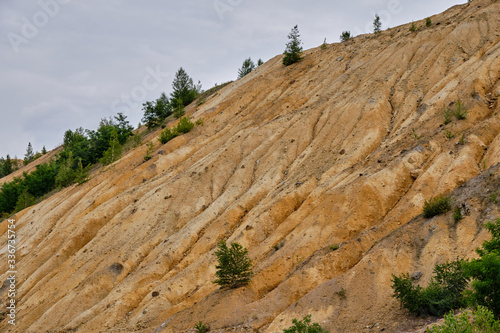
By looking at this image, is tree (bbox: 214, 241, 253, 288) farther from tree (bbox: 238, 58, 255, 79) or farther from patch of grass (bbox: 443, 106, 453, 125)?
tree (bbox: 238, 58, 255, 79)

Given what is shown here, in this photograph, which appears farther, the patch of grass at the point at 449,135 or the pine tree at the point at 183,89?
the pine tree at the point at 183,89

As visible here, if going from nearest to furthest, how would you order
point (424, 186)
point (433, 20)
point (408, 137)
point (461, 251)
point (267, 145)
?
point (461, 251), point (424, 186), point (408, 137), point (267, 145), point (433, 20)

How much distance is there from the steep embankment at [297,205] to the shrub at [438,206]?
0.34 metres

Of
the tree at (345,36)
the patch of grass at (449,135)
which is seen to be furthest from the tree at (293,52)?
the patch of grass at (449,135)

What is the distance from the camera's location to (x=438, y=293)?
11.0 meters

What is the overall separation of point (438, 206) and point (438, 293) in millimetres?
4085

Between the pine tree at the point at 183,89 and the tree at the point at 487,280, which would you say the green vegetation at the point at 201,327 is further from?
the pine tree at the point at 183,89

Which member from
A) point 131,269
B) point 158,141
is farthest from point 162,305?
Result: point 158,141

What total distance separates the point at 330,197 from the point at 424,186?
392 centimetres

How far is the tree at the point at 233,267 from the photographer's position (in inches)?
631

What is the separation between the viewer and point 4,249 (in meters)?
30.9

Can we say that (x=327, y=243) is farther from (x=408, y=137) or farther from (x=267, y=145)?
(x=267, y=145)

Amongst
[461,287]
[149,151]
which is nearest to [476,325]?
[461,287]

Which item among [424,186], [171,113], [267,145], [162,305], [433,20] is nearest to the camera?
[424,186]
